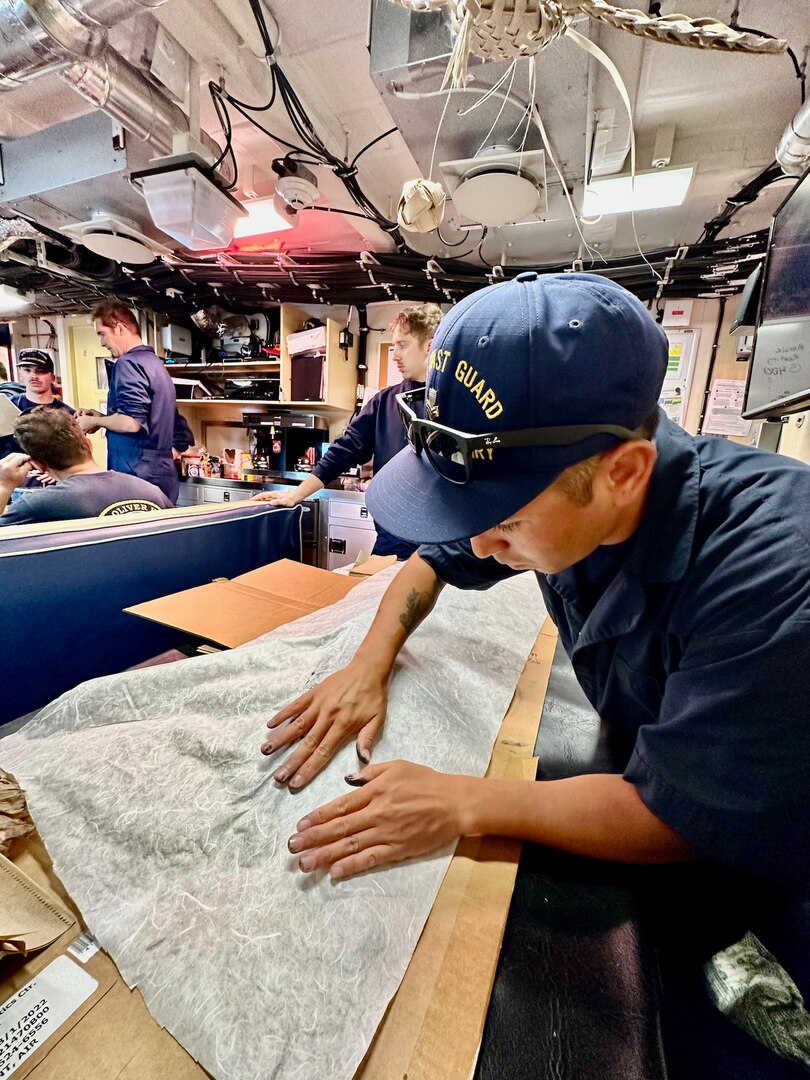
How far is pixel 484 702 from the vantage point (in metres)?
0.78

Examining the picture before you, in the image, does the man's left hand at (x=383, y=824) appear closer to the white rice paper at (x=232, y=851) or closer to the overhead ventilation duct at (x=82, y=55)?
the white rice paper at (x=232, y=851)

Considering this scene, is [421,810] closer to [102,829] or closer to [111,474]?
[102,829]

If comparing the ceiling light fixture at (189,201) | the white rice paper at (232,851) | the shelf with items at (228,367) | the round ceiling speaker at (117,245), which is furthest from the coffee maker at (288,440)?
the white rice paper at (232,851)

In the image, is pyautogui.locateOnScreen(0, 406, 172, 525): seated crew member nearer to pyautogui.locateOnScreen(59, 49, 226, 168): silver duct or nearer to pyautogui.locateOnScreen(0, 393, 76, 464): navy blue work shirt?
pyautogui.locateOnScreen(0, 393, 76, 464): navy blue work shirt

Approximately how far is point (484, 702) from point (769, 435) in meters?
2.43

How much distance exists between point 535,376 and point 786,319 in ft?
5.19

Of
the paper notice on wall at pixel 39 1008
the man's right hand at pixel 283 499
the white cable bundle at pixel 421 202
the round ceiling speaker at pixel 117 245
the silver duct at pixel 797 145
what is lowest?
the paper notice on wall at pixel 39 1008

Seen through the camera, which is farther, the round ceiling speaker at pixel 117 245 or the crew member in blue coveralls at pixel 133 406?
the round ceiling speaker at pixel 117 245

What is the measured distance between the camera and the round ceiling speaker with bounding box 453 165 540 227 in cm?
162

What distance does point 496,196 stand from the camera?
1.73 m

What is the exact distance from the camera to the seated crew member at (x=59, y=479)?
5.25 feet

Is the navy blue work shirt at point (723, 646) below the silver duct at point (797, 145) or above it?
below

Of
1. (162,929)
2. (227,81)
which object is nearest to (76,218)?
(227,81)

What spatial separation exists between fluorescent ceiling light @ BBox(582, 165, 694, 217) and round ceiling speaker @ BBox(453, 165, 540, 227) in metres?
0.24
